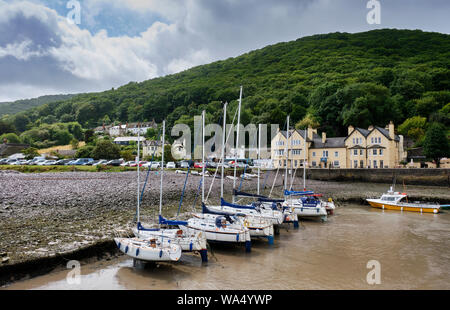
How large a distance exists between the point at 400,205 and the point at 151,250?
28.7 meters

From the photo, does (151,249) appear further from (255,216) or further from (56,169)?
(56,169)

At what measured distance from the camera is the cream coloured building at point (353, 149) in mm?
54781

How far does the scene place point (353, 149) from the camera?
57781mm

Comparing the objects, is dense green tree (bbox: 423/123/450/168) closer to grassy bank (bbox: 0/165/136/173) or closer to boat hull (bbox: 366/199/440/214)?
boat hull (bbox: 366/199/440/214)

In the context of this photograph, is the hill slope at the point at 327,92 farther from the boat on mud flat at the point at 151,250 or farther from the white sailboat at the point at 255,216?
the boat on mud flat at the point at 151,250

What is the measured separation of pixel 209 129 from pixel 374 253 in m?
73.7

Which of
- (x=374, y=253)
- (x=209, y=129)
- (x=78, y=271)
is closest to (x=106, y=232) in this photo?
(x=78, y=271)

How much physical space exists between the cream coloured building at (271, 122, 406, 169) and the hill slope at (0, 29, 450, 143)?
68.2ft

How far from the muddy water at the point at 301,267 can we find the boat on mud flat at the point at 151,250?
0.68m

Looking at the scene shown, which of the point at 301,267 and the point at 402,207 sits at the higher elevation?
the point at 301,267

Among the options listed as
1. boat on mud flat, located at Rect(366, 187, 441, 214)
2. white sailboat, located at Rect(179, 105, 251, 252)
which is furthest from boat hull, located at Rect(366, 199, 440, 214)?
white sailboat, located at Rect(179, 105, 251, 252)

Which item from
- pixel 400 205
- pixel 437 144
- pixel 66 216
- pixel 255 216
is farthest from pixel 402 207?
pixel 437 144

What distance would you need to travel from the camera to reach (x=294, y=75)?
15250 centimetres
